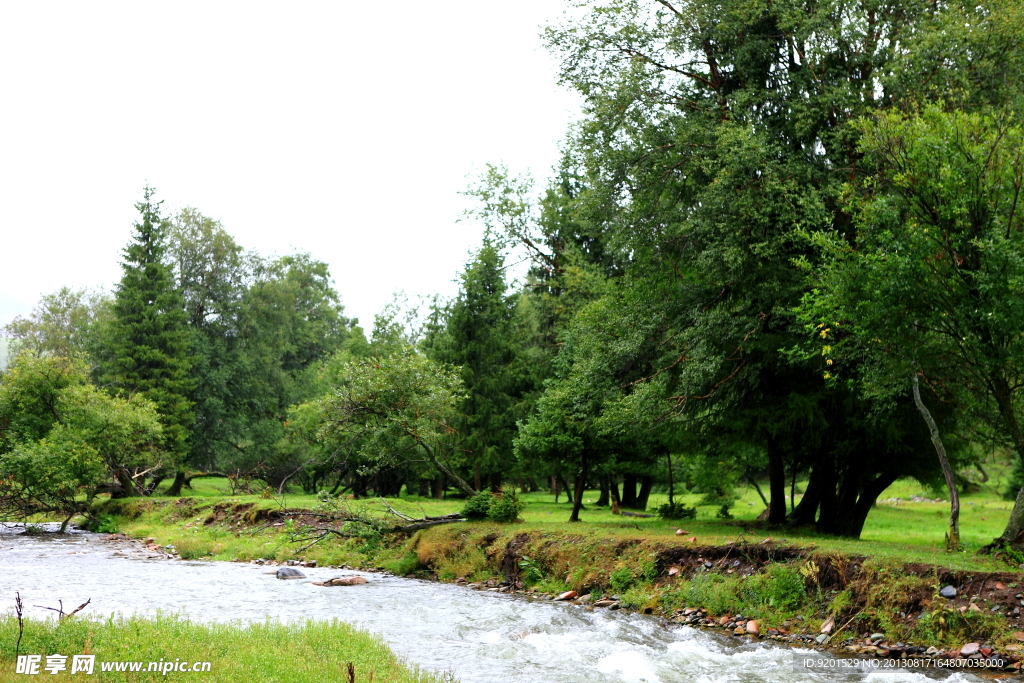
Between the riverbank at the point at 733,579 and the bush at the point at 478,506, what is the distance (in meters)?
0.75

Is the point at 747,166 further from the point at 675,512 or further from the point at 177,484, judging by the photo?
the point at 177,484

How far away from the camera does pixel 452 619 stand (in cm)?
1708

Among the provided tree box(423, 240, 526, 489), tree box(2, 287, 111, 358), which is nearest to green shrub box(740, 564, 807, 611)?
tree box(423, 240, 526, 489)

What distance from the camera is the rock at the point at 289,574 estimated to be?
23.3 metres

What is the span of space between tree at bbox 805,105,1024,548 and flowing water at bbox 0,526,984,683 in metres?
6.30

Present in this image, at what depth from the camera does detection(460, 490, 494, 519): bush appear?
26.4 meters

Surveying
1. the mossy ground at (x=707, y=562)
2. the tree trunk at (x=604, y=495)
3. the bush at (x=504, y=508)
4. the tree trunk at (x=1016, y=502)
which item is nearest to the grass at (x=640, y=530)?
the mossy ground at (x=707, y=562)

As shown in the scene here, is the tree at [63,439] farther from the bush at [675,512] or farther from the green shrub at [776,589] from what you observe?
the green shrub at [776,589]

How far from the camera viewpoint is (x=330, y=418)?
27109 mm

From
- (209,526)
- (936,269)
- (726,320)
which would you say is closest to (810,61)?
(726,320)

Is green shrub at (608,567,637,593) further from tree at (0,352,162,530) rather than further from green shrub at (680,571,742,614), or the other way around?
tree at (0,352,162,530)

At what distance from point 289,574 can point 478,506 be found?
6360 millimetres

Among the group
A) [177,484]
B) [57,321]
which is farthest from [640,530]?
[57,321]

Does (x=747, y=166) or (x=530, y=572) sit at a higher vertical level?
(x=747, y=166)
